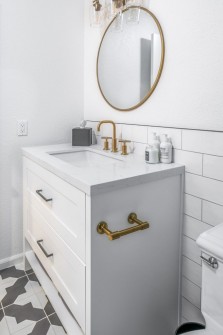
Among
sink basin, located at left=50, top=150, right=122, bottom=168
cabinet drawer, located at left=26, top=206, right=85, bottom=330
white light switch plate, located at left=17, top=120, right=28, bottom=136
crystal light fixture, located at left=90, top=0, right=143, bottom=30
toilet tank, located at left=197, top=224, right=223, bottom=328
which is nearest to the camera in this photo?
toilet tank, located at left=197, top=224, right=223, bottom=328

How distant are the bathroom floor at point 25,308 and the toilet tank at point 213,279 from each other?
0.84 metres

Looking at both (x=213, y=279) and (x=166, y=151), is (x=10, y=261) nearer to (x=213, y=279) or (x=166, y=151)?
(x=166, y=151)

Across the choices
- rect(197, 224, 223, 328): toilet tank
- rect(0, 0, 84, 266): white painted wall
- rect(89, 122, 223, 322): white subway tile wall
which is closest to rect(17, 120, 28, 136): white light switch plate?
rect(0, 0, 84, 266): white painted wall

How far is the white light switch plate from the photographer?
167 cm

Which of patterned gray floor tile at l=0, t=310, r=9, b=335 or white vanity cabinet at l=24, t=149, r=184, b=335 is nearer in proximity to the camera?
white vanity cabinet at l=24, t=149, r=184, b=335

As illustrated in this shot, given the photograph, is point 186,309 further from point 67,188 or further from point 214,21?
point 214,21

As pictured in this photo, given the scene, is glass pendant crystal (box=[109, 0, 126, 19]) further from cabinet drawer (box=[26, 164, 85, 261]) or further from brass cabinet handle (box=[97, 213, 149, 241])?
brass cabinet handle (box=[97, 213, 149, 241])

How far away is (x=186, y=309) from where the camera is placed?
1.24 meters

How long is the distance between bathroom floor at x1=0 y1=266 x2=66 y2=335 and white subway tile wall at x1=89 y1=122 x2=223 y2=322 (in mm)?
653

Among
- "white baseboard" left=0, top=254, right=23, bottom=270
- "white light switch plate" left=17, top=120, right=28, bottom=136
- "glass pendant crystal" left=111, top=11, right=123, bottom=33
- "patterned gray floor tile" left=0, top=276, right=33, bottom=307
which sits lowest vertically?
"patterned gray floor tile" left=0, top=276, right=33, bottom=307

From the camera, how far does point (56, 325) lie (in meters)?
1.32

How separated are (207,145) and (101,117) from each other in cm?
86

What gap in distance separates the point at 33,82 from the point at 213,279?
1508 millimetres

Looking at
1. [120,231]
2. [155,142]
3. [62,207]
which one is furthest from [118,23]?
[120,231]
